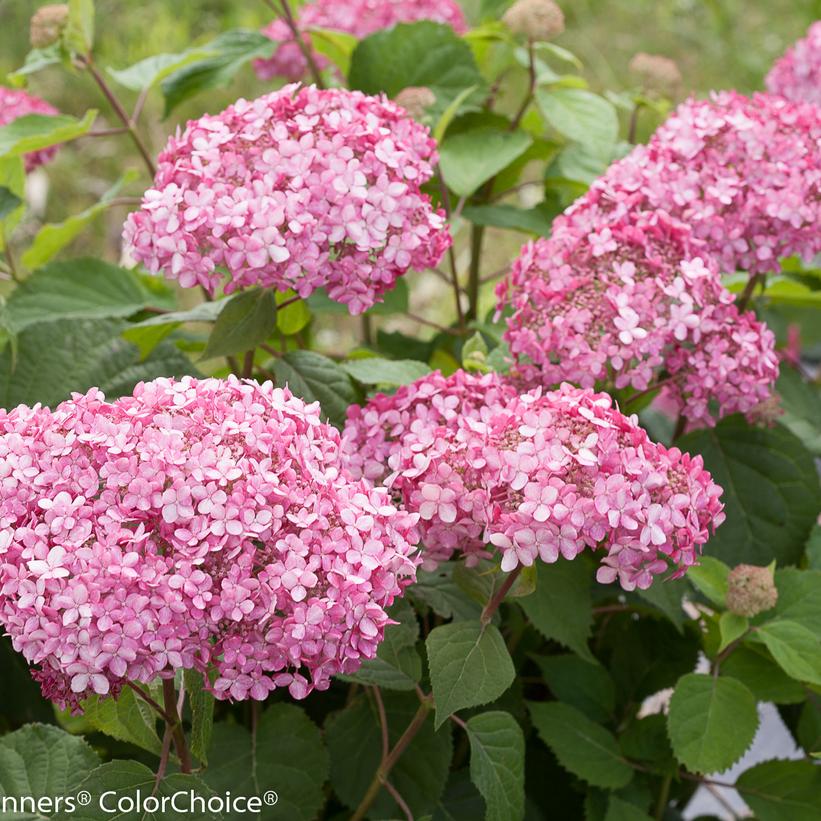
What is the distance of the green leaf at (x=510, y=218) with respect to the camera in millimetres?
1372

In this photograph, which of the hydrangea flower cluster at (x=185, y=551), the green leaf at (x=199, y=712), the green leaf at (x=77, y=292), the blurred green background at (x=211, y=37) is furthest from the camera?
the blurred green background at (x=211, y=37)

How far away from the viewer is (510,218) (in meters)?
1.38

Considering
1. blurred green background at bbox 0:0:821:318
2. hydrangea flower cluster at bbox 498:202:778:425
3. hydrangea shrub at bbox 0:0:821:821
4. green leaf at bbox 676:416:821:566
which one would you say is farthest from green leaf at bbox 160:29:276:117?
blurred green background at bbox 0:0:821:318

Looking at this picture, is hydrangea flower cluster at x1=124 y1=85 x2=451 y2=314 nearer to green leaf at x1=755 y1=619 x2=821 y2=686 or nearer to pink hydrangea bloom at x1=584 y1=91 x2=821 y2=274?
pink hydrangea bloom at x1=584 y1=91 x2=821 y2=274

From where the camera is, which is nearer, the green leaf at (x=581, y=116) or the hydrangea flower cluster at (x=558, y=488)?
the hydrangea flower cluster at (x=558, y=488)

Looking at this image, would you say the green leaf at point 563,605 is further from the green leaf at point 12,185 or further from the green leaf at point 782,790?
the green leaf at point 12,185

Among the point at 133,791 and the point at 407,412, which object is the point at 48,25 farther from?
the point at 133,791

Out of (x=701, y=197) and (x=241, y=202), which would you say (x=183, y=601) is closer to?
(x=241, y=202)

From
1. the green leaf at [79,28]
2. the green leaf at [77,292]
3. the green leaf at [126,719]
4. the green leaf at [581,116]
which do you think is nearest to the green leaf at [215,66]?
the green leaf at [79,28]

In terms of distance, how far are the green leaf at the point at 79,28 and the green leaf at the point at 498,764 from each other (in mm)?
898

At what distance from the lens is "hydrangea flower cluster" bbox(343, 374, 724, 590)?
778 millimetres

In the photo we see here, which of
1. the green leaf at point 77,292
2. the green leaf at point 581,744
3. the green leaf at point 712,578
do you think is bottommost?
the green leaf at point 581,744

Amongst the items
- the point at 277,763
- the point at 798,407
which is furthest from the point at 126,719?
the point at 798,407

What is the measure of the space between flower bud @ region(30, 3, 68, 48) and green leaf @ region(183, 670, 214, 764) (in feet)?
2.69
